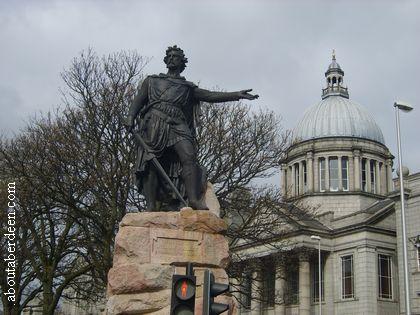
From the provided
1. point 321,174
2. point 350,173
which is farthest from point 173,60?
point 321,174

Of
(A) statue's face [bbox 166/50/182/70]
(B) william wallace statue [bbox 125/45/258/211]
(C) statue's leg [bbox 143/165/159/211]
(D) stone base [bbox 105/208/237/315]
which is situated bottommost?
(D) stone base [bbox 105/208/237/315]

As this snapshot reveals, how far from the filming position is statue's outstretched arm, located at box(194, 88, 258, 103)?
9305 millimetres

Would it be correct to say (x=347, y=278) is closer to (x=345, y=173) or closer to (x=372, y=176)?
(x=345, y=173)

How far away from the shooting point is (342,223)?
54.2 m

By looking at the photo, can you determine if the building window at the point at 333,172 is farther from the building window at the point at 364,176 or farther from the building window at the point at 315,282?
the building window at the point at 315,282

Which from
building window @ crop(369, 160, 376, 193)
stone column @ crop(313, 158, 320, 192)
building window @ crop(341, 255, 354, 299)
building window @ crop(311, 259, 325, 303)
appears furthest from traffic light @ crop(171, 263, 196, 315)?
building window @ crop(369, 160, 376, 193)

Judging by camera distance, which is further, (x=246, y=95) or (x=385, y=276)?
(x=385, y=276)

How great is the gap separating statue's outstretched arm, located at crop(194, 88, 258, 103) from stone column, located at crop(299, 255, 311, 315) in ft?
144

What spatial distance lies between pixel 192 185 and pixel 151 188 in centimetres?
60

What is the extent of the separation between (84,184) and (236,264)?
6.72 meters

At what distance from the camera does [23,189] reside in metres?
23.5

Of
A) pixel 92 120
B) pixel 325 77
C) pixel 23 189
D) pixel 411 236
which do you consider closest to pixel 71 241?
pixel 23 189

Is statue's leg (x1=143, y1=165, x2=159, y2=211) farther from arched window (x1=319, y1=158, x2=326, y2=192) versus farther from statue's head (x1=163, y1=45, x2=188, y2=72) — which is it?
arched window (x1=319, y1=158, x2=326, y2=192)

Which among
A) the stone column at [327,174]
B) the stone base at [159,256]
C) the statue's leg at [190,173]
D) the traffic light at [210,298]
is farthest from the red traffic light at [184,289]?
the stone column at [327,174]
